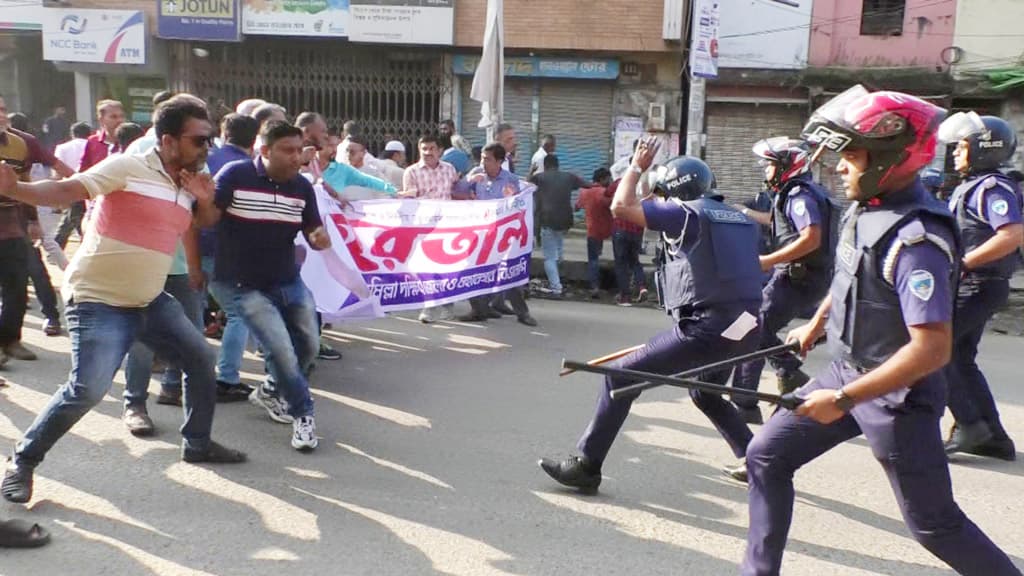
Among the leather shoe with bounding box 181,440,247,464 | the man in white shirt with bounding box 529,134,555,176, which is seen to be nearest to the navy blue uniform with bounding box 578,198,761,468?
the leather shoe with bounding box 181,440,247,464

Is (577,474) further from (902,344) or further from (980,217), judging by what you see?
(980,217)

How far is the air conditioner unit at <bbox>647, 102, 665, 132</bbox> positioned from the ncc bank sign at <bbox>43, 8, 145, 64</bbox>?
9529 mm

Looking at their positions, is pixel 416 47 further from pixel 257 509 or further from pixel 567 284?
pixel 257 509

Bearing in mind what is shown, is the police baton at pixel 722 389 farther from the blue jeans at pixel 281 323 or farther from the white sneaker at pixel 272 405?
the white sneaker at pixel 272 405

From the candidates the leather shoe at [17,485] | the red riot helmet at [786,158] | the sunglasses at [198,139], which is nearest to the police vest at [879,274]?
the red riot helmet at [786,158]

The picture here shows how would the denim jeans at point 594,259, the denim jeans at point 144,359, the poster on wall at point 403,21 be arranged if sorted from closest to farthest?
1. the denim jeans at point 144,359
2. the denim jeans at point 594,259
3. the poster on wall at point 403,21

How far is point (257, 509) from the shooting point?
395 centimetres

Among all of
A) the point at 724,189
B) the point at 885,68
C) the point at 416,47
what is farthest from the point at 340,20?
the point at 885,68

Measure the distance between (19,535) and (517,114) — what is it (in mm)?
14440

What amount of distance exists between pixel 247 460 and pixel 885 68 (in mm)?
15204

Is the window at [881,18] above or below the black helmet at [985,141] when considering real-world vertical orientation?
above

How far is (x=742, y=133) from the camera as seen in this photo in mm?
16984

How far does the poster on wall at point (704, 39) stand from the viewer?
478 inches

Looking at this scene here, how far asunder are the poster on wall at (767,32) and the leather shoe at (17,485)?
1504cm
